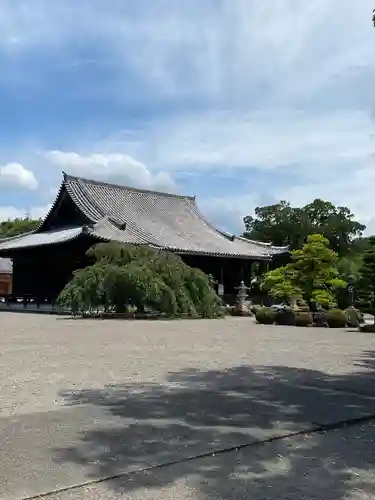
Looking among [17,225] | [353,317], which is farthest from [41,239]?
[17,225]

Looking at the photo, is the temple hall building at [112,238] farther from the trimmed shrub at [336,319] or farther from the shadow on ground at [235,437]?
the shadow on ground at [235,437]

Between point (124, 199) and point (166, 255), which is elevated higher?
point (124, 199)

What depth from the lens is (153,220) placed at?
1352 inches

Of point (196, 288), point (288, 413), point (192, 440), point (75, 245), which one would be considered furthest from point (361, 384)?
point (75, 245)

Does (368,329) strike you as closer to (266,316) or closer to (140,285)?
(266,316)

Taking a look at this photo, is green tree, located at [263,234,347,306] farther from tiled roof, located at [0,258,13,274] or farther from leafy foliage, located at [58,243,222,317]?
tiled roof, located at [0,258,13,274]

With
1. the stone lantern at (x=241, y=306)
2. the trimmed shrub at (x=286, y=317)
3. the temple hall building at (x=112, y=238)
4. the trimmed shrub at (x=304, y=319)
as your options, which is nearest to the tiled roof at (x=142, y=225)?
the temple hall building at (x=112, y=238)

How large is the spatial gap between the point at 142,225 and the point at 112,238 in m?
5.06

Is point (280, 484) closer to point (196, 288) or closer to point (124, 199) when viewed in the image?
point (196, 288)

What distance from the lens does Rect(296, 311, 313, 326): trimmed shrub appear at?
21.4m

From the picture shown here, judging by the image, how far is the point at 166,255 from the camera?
2452 cm

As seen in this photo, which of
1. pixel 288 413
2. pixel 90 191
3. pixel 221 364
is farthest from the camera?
pixel 90 191

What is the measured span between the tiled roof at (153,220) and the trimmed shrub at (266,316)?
8.41 metres

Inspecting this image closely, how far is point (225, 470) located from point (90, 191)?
3063 cm
